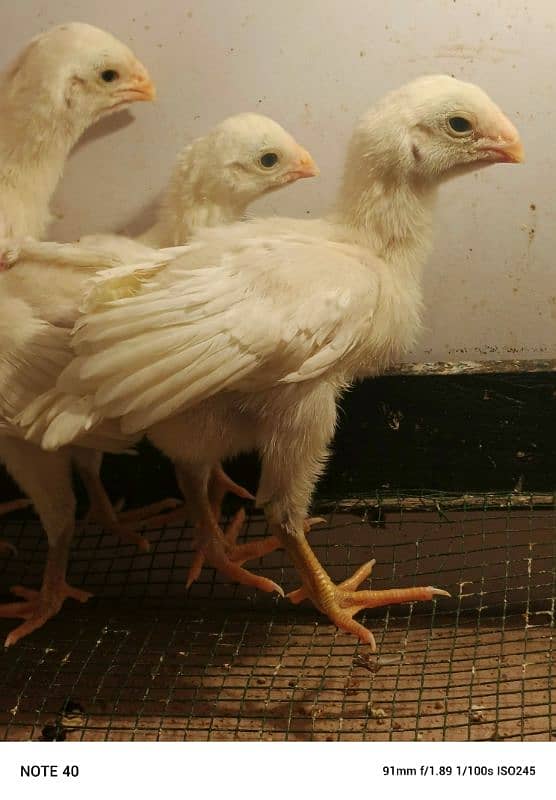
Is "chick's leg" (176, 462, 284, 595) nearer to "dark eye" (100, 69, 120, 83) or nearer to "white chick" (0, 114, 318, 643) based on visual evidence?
"white chick" (0, 114, 318, 643)

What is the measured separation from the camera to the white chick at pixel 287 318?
1237mm

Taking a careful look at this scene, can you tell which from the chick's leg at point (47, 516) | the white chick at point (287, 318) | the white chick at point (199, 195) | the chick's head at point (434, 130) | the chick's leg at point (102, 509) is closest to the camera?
the white chick at point (287, 318)

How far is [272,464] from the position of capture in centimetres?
142

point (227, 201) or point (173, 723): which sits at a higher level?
point (227, 201)

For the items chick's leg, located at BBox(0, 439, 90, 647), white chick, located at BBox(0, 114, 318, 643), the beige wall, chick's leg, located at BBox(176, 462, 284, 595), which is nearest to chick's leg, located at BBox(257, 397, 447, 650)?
chick's leg, located at BBox(176, 462, 284, 595)

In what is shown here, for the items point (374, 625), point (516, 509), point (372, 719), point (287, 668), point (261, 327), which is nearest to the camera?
point (261, 327)

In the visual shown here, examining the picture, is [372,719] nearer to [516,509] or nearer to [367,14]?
[516,509]

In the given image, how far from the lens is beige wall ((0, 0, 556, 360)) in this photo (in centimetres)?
154

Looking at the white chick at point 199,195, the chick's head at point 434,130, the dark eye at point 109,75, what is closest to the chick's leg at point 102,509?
the white chick at point 199,195

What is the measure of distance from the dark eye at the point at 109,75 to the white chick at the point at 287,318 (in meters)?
0.41

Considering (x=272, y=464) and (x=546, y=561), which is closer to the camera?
(x=272, y=464)

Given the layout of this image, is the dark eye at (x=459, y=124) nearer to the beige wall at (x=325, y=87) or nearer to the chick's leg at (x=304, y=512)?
the beige wall at (x=325, y=87)
